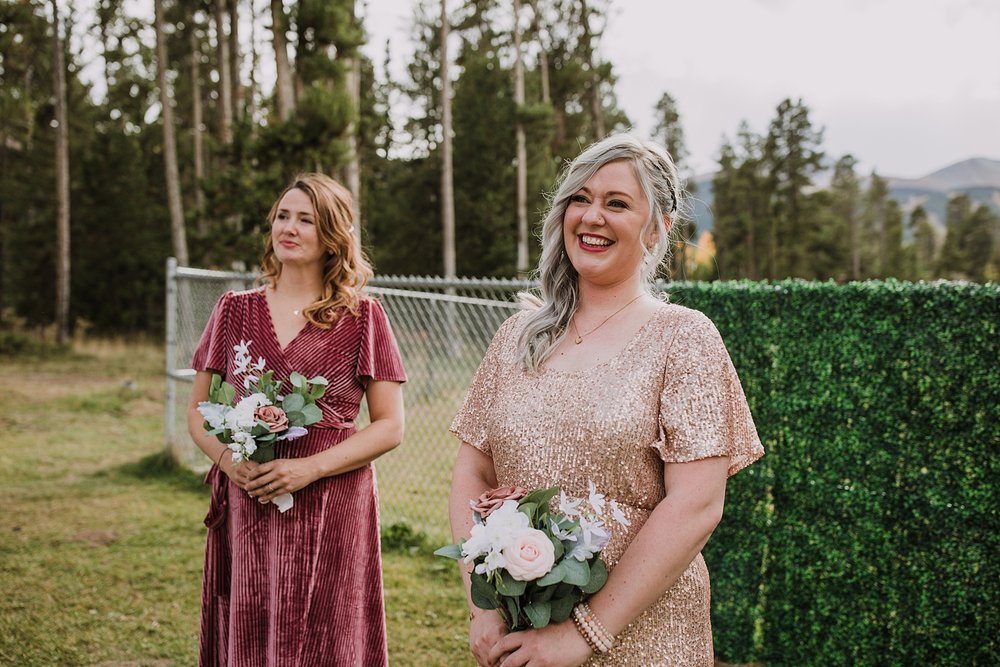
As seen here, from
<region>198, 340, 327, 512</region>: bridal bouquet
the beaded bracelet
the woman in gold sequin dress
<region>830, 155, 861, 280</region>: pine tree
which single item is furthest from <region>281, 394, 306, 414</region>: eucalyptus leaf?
<region>830, 155, 861, 280</region>: pine tree

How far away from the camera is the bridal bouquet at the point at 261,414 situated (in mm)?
2387

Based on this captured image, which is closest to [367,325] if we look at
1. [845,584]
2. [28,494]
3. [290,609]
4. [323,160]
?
[290,609]

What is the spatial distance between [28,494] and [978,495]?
8.20 metres

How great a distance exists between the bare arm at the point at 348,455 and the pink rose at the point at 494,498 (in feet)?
3.75

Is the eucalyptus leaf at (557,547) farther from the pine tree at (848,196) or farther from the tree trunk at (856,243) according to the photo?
the pine tree at (848,196)

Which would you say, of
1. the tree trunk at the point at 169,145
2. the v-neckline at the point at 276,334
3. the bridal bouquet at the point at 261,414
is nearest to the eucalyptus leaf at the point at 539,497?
the bridal bouquet at the point at 261,414

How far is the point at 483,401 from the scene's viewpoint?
1957 millimetres

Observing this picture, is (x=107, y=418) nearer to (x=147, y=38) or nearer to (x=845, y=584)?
(x=845, y=584)

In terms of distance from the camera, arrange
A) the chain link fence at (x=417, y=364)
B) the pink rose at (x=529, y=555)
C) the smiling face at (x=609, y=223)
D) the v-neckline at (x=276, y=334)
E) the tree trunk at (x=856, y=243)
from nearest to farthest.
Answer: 1. the pink rose at (x=529, y=555)
2. the smiling face at (x=609, y=223)
3. the v-neckline at (x=276, y=334)
4. the chain link fence at (x=417, y=364)
5. the tree trunk at (x=856, y=243)

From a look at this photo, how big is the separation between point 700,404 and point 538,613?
56cm

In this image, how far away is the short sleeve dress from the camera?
2.55 m

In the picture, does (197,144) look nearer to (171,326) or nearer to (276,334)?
(171,326)

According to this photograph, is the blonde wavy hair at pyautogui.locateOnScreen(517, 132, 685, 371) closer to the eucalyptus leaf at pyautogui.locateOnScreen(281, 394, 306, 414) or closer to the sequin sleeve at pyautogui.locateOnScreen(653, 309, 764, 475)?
the sequin sleeve at pyautogui.locateOnScreen(653, 309, 764, 475)

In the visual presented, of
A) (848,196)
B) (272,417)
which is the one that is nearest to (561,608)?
(272,417)
